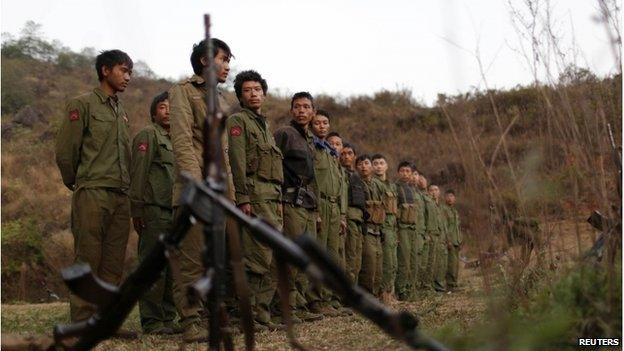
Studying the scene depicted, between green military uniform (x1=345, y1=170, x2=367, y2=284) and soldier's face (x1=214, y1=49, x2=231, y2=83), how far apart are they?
13.3 feet

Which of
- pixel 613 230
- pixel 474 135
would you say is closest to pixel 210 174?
pixel 474 135

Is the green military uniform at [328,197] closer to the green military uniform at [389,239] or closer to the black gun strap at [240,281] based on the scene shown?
the green military uniform at [389,239]

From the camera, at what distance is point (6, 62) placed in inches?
1422

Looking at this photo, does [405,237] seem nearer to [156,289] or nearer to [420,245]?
[420,245]

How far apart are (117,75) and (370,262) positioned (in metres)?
4.75

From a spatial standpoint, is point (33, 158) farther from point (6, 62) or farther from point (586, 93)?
point (586, 93)

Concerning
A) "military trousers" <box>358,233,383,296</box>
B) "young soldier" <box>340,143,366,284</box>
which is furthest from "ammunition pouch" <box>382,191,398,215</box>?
"young soldier" <box>340,143,366,284</box>

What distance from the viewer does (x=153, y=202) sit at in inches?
249

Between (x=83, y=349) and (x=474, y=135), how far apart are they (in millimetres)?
1732

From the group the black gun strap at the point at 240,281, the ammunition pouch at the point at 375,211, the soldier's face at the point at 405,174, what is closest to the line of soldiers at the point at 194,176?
the ammunition pouch at the point at 375,211

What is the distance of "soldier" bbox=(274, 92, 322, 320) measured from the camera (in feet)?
22.1

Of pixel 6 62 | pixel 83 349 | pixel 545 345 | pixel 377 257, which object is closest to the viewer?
pixel 83 349

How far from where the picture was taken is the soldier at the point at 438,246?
13719mm

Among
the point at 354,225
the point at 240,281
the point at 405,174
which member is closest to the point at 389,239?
the point at 354,225
